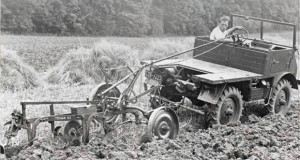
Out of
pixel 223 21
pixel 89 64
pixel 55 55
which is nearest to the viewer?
pixel 223 21

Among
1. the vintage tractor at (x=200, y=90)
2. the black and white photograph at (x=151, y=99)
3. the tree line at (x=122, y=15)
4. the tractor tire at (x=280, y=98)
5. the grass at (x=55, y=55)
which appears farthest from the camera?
the tree line at (x=122, y=15)

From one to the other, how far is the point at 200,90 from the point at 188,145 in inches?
65.0

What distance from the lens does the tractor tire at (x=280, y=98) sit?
10594 millimetres

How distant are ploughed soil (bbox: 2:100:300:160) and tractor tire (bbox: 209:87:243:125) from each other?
0.82 ft

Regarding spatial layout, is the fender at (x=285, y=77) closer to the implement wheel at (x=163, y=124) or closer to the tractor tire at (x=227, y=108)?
the tractor tire at (x=227, y=108)

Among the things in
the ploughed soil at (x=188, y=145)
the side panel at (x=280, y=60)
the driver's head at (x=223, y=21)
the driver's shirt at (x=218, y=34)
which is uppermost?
the driver's head at (x=223, y=21)

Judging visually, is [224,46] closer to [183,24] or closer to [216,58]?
[216,58]

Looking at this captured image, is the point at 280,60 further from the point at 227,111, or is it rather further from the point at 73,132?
the point at 73,132

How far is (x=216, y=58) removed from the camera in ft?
35.9

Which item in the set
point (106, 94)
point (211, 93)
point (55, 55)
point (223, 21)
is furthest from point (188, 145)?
point (55, 55)

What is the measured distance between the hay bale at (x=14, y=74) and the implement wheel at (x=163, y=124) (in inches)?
Result: 176

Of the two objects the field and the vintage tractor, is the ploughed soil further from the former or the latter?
the vintage tractor

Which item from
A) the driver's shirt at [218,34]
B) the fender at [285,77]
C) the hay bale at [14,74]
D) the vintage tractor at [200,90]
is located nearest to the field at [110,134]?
the hay bale at [14,74]

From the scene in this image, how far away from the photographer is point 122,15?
2136 centimetres
